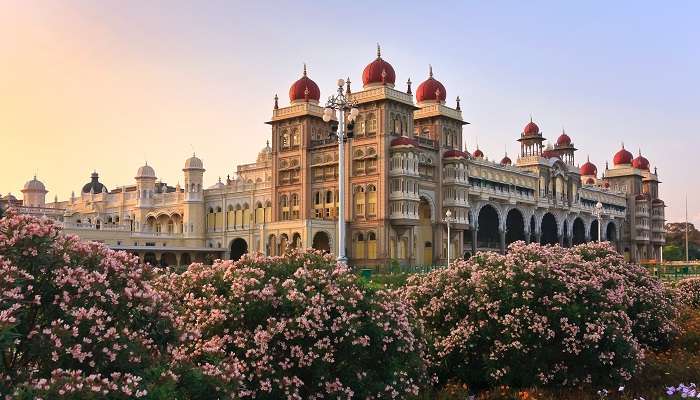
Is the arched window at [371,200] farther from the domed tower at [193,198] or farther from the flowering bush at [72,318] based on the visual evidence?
the flowering bush at [72,318]

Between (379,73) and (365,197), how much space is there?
10339mm

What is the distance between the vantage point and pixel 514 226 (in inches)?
3076

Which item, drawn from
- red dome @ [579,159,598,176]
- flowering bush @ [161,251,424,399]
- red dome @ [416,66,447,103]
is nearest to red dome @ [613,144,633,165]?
red dome @ [579,159,598,176]

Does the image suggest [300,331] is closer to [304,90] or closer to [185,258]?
[304,90]

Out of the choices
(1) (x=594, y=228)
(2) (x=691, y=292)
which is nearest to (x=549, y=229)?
(1) (x=594, y=228)

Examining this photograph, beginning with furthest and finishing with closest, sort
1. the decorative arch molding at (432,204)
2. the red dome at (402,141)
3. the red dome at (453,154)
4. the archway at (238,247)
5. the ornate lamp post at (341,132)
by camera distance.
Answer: the archway at (238,247)
the red dome at (453,154)
the decorative arch molding at (432,204)
the red dome at (402,141)
the ornate lamp post at (341,132)

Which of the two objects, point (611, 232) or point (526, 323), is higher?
point (611, 232)

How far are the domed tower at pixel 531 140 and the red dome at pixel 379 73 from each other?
29022 millimetres

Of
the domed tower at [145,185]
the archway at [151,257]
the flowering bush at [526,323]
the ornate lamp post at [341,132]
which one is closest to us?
the flowering bush at [526,323]

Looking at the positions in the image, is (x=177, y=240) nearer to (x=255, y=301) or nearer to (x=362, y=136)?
(x=362, y=136)

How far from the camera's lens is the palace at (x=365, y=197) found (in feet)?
193

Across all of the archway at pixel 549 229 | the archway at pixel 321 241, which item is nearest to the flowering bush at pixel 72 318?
the archway at pixel 321 241

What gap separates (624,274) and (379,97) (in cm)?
4158

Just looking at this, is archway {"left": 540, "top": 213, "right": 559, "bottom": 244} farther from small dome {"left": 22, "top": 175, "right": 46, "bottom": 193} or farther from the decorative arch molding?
small dome {"left": 22, "top": 175, "right": 46, "bottom": 193}
